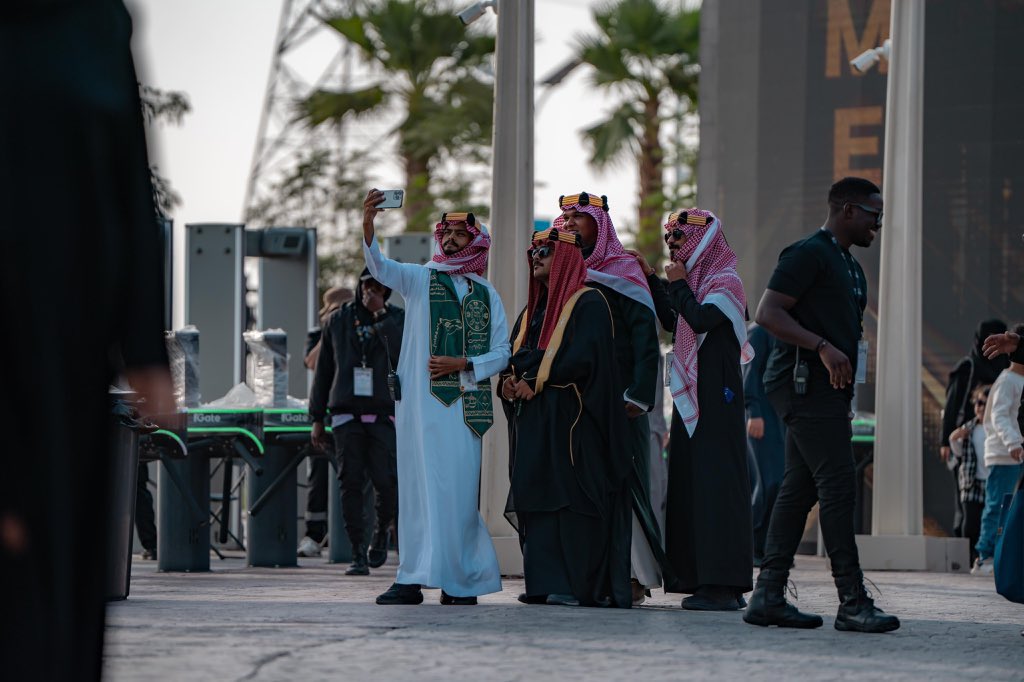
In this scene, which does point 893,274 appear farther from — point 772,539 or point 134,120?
point 134,120

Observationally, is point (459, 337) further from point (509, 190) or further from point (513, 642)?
point (509, 190)

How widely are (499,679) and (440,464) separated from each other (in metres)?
3.28

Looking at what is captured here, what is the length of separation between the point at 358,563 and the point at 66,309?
29.3 feet

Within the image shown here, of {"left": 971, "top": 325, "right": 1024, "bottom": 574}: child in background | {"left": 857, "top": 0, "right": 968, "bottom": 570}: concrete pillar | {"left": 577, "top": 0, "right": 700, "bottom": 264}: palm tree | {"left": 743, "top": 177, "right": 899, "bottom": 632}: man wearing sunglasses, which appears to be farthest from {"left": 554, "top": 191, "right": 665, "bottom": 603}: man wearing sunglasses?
{"left": 577, "top": 0, "right": 700, "bottom": 264}: palm tree

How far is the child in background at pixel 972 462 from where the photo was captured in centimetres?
1423

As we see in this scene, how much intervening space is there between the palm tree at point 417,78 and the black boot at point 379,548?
2510cm

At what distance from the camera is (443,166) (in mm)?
38250

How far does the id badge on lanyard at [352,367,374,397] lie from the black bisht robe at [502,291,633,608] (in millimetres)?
2789

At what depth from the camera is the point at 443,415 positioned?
9125mm

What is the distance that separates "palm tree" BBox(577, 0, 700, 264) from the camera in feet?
112

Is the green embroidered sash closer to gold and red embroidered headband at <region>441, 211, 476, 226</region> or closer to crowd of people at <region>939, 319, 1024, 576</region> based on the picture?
gold and red embroidered headband at <region>441, 211, 476, 226</region>

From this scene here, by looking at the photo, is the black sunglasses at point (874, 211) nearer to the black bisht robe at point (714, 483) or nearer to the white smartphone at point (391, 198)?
the black bisht robe at point (714, 483)

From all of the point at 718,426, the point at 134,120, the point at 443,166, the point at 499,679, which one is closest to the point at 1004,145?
the point at 718,426

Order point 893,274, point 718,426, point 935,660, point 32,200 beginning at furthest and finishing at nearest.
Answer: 1. point 893,274
2. point 718,426
3. point 935,660
4. point 32,200
